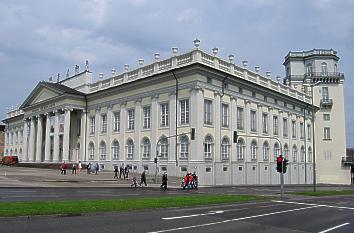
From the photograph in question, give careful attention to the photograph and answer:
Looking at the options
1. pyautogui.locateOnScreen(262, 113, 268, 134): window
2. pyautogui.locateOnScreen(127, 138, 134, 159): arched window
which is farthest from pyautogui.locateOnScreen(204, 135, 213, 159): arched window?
pyautogui.locateOnScreen(262, 113, 268, 134): window

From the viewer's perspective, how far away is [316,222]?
15484 mm

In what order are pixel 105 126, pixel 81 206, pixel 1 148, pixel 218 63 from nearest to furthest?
pixel 81 206, pixel 218 63, pixel 105 126, pixel 1 148

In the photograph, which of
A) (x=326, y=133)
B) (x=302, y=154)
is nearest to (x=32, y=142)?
(x=302, y=154)

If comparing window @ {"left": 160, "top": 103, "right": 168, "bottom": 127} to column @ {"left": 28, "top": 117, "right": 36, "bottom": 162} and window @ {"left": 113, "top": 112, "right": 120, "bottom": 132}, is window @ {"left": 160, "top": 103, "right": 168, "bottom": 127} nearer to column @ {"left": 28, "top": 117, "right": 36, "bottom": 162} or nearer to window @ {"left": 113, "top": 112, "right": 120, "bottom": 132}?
window @ {"left": 113, "top": 112, "right": 120, "bottom": 132}

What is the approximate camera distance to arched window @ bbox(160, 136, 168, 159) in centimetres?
5072

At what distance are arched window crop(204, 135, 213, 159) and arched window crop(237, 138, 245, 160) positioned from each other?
6.76 meters

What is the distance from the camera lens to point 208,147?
48.5 m

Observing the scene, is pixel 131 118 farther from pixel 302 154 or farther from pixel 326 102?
pixel 326 102

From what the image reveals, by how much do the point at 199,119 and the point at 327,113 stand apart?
4449 centimetres

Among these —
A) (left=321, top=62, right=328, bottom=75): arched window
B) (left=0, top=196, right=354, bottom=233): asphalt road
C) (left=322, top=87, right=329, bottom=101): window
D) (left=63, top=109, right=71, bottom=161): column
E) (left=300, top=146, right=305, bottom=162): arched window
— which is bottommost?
(left=0, top=196, right=354, bottom=233): asphalt road

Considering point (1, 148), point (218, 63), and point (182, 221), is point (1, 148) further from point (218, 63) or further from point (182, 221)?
point (182, 221)

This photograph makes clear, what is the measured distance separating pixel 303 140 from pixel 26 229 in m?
67.9

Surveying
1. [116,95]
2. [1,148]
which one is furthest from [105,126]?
[1,148]

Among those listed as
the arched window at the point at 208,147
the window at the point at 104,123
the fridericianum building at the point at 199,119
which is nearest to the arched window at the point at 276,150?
the fridericianum building at the point at 199,119
